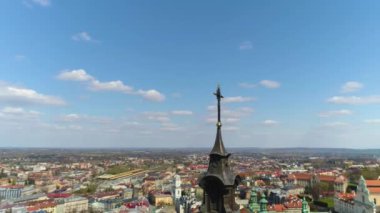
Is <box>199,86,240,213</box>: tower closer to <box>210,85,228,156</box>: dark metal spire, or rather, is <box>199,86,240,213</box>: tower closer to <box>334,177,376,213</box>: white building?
<box>210,85,228,156</box>: dark metal spire

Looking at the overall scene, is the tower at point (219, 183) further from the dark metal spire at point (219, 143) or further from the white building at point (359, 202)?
the white building at point (359, 202)

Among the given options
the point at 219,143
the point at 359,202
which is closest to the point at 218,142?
the point at 219,143

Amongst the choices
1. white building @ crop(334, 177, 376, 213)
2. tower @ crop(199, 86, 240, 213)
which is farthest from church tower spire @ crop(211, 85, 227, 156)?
white building @ crop(334, 177, 376, 213)

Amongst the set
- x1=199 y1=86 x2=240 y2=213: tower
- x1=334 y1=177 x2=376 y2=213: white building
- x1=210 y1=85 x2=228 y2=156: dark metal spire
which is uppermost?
x1=210 y1=85 x2=228 y2=156: dark metal spire

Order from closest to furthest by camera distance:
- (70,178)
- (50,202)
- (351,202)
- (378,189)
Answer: (351,202), (378,189), (50,202), (70,178)

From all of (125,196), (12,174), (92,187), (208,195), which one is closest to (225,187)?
(208,195)

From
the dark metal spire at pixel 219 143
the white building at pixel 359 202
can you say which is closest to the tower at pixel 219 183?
the dark metal spire at pixel 219 143

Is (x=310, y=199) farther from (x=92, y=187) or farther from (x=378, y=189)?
(x=92, y=187)

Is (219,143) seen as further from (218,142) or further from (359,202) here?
(359,202)
